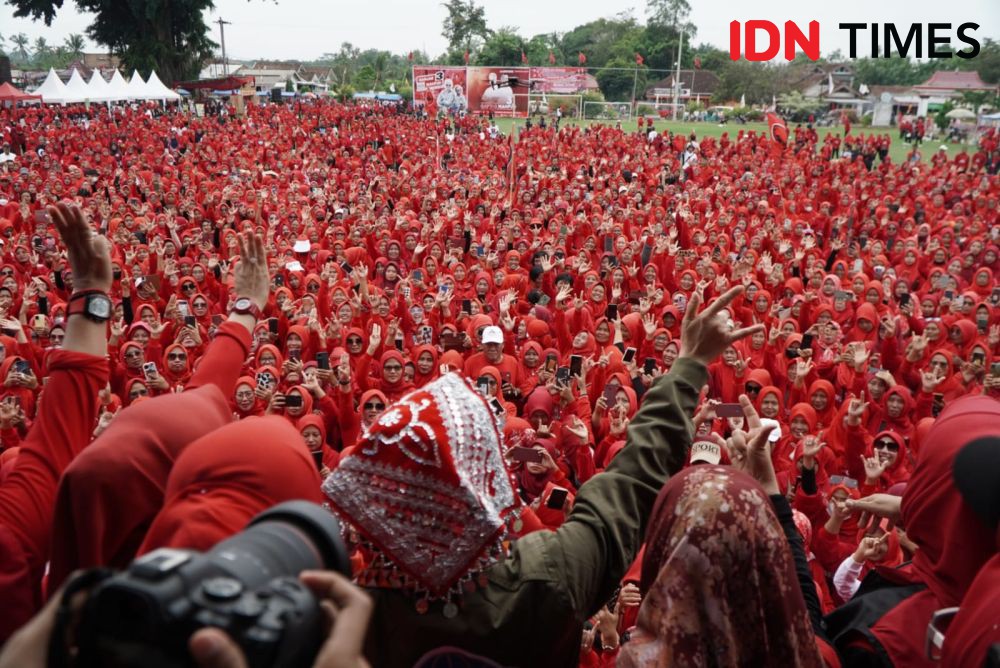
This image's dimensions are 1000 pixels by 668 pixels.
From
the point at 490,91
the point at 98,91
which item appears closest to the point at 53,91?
the point at 98,91

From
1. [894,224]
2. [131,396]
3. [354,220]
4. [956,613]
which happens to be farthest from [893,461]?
[894,224]

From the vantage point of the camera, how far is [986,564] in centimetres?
138

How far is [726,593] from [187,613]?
0.90m

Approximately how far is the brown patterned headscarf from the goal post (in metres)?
43.7

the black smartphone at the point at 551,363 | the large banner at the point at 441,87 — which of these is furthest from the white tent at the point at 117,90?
the black smartphone at the point at 551,363

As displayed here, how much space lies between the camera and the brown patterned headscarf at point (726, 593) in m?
1.25

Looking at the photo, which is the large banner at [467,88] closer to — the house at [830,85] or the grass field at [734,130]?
the grass field at [734,130]

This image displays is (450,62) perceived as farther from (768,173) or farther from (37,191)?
(37,191)

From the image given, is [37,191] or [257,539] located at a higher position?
[37,191]

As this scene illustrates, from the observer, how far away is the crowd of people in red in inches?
56.4

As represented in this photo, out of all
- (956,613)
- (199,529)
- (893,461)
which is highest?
(199,529)

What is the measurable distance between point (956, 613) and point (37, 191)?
15432 mm

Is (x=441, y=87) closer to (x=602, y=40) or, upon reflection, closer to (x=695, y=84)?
(x=695, y=84)

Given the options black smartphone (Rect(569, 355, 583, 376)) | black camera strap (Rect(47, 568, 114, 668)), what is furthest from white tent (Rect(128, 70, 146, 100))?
black camera strap (Rect(47, 568, 114, 668))
